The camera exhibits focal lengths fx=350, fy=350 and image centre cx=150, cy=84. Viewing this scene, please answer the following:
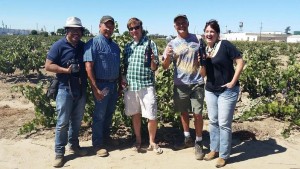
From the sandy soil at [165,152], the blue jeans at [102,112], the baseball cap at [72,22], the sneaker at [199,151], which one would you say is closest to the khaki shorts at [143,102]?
the blue jeans at [102,112]

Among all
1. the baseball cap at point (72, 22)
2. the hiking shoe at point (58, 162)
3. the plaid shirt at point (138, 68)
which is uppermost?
the baseball cap at point (72, 22)

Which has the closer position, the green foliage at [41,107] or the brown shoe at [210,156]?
the brown shoe at [210,156]

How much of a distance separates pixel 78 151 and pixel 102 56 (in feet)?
4.85

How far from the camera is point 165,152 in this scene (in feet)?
17.3

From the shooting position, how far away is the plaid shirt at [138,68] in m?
4.92

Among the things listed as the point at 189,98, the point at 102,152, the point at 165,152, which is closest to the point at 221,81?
the point at 189,98

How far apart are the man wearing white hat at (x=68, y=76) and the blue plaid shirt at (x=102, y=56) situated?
0.17 m

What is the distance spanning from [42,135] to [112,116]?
143cm

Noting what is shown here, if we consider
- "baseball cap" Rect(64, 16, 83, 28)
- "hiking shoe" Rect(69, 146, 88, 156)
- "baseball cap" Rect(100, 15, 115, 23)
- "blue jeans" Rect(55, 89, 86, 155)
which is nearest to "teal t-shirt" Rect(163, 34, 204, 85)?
"baseball cap" Rect(100, 15, 115, 23)

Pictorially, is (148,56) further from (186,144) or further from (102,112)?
(186,144)

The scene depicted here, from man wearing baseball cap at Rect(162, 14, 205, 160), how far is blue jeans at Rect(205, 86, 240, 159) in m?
0.22

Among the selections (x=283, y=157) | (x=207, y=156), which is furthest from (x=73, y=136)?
(x=283, y=157)

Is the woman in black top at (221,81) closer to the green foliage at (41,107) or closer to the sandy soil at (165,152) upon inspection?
the sandy soil at (165,152)

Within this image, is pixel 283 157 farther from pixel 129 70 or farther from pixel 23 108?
pixel 23 108
